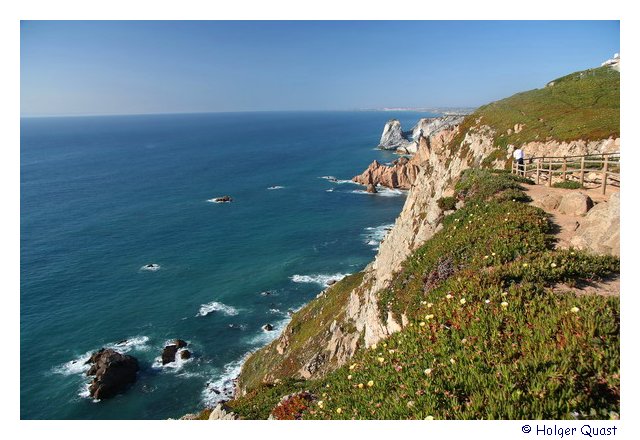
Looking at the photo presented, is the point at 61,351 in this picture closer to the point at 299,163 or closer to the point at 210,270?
the point at 210,270

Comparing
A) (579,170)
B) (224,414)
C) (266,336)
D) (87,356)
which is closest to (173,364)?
(87,356)

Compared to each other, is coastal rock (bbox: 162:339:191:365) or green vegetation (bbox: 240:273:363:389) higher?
green vegetation (bbox: 240:273:363:389)

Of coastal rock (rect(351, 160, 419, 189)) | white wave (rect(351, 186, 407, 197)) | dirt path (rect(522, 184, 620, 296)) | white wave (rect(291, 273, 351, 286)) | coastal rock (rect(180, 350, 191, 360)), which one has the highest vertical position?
coastal rock (rect(351, 160, 419, 189))

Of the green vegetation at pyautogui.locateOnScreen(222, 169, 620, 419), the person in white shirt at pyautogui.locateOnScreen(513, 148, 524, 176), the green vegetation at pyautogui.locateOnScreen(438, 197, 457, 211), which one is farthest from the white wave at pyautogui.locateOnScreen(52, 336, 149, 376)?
the person in white shirt at pyautogui.locateOnScreen(513, 148, 524, 176)

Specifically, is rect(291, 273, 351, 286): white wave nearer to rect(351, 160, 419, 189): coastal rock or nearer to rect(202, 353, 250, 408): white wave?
rect(202, 353, 250, 408): white wave

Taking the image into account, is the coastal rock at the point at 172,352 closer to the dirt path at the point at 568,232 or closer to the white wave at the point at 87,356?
the white wave at the point at 87,356

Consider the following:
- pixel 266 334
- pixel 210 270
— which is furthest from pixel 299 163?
pixel 266 334

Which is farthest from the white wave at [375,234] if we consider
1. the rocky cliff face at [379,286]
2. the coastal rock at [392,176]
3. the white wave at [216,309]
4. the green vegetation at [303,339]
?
the coastal rock at [392,176]
